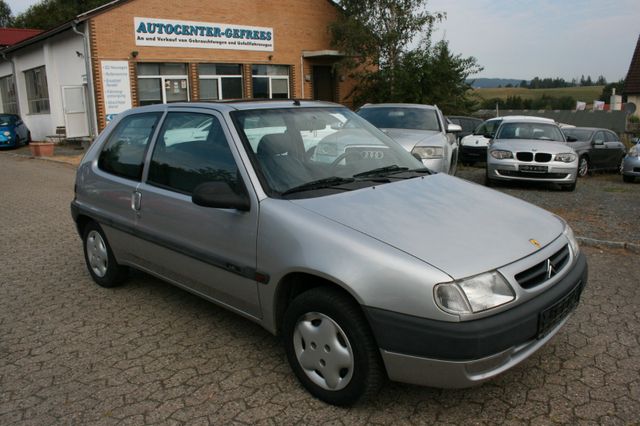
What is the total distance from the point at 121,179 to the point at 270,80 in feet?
69.1

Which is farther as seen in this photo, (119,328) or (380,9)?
(380,9)

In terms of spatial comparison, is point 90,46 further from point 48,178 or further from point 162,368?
point 162,368

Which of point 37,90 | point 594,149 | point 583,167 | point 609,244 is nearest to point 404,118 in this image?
point 609,244

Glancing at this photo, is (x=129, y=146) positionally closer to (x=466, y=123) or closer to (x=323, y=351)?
(x=323, y=351)

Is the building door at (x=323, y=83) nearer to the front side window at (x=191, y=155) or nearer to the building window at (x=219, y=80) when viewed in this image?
the building window at (x=219, y=80)

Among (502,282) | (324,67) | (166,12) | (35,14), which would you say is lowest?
(502,282)

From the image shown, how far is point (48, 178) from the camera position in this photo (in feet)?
45.2

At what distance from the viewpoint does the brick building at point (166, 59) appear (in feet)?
64.2

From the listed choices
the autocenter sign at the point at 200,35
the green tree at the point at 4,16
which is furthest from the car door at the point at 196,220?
the green tree at the point at 4,16

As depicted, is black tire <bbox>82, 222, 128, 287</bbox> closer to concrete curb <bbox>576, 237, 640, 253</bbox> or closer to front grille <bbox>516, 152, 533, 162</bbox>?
concrete curb <bbox>576, 237, 640, 253</bbox>

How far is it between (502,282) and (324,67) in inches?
Result: 1003

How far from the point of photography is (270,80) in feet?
81.3

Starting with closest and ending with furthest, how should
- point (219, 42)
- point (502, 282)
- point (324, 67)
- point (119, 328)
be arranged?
point (502, 282), point (119, 328), point (219, 42), point (324, 67)

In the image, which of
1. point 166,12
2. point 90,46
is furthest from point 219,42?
point 90,46
